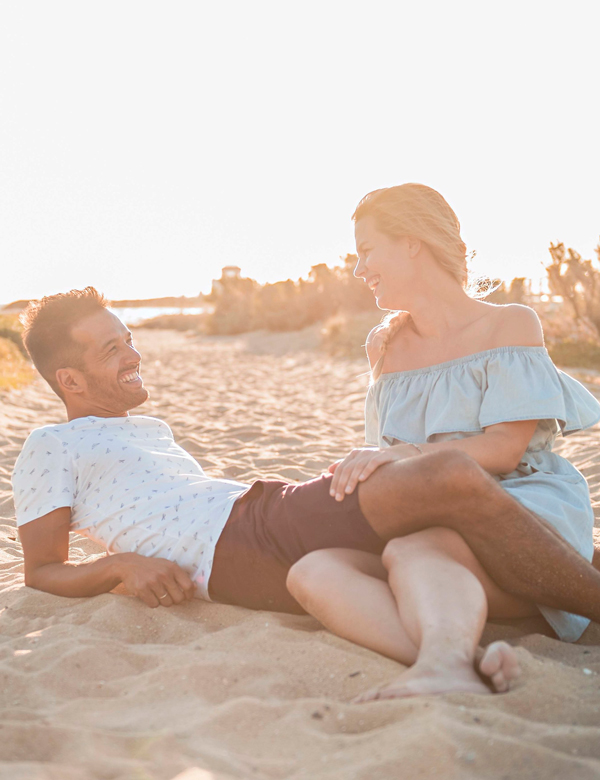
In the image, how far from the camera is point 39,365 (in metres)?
2.77

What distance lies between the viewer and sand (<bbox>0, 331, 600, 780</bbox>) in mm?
1403

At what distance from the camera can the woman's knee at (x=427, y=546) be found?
1.95 metres

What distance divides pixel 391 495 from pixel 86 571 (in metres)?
1.13

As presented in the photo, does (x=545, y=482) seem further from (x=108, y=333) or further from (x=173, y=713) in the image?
(x=108, y=333)

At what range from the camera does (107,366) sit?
274 cm

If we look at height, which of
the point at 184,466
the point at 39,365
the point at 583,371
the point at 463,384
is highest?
the point at 39,365

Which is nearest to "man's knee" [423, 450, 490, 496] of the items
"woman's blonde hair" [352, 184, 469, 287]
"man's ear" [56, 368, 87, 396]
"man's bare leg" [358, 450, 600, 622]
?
"man's bare leg" [358, 450, 600, 622]

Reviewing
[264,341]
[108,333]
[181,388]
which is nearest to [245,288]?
[264,341]

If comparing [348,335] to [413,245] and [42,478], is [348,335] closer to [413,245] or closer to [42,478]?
[413,245]

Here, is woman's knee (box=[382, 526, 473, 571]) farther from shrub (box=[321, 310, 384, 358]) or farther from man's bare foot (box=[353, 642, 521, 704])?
shrub (box=[321, 310, 384, 358])

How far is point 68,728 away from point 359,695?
2.18 feet

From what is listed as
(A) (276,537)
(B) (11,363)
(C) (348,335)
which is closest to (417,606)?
(A) (276,537)

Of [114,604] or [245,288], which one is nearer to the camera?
[114,604]

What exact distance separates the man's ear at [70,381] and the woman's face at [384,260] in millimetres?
1118
